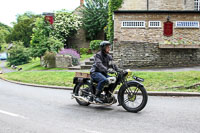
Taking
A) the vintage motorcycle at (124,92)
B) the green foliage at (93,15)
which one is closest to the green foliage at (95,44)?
the green foliage at (93,15)

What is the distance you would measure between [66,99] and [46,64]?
1586cm

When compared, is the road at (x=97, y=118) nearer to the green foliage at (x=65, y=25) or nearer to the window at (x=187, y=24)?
the window at (x=187, y=24)

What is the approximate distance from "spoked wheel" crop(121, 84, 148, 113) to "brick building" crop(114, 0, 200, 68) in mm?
10955

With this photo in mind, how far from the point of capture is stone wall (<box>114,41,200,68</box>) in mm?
17203

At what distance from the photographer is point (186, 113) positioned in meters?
6.12

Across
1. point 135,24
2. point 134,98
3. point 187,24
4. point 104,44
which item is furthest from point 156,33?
point 134,98

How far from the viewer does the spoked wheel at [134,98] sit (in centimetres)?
631

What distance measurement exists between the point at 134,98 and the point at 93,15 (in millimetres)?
29773

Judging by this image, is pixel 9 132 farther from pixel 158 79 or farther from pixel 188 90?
pixel 158 79

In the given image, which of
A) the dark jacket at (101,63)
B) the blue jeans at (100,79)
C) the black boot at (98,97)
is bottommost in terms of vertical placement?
the black boot at (98,97)

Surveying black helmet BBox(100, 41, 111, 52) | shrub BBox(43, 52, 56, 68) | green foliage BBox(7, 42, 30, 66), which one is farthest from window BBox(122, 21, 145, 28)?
green foliage BBox(7, 42, 30, 66)

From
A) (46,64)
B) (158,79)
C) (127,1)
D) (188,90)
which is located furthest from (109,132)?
(127,1)

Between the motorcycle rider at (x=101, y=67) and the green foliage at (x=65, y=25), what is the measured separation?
26.8 meters

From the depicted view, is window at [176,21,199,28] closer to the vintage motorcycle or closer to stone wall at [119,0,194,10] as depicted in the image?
stone wall at [119,0,194,10]
